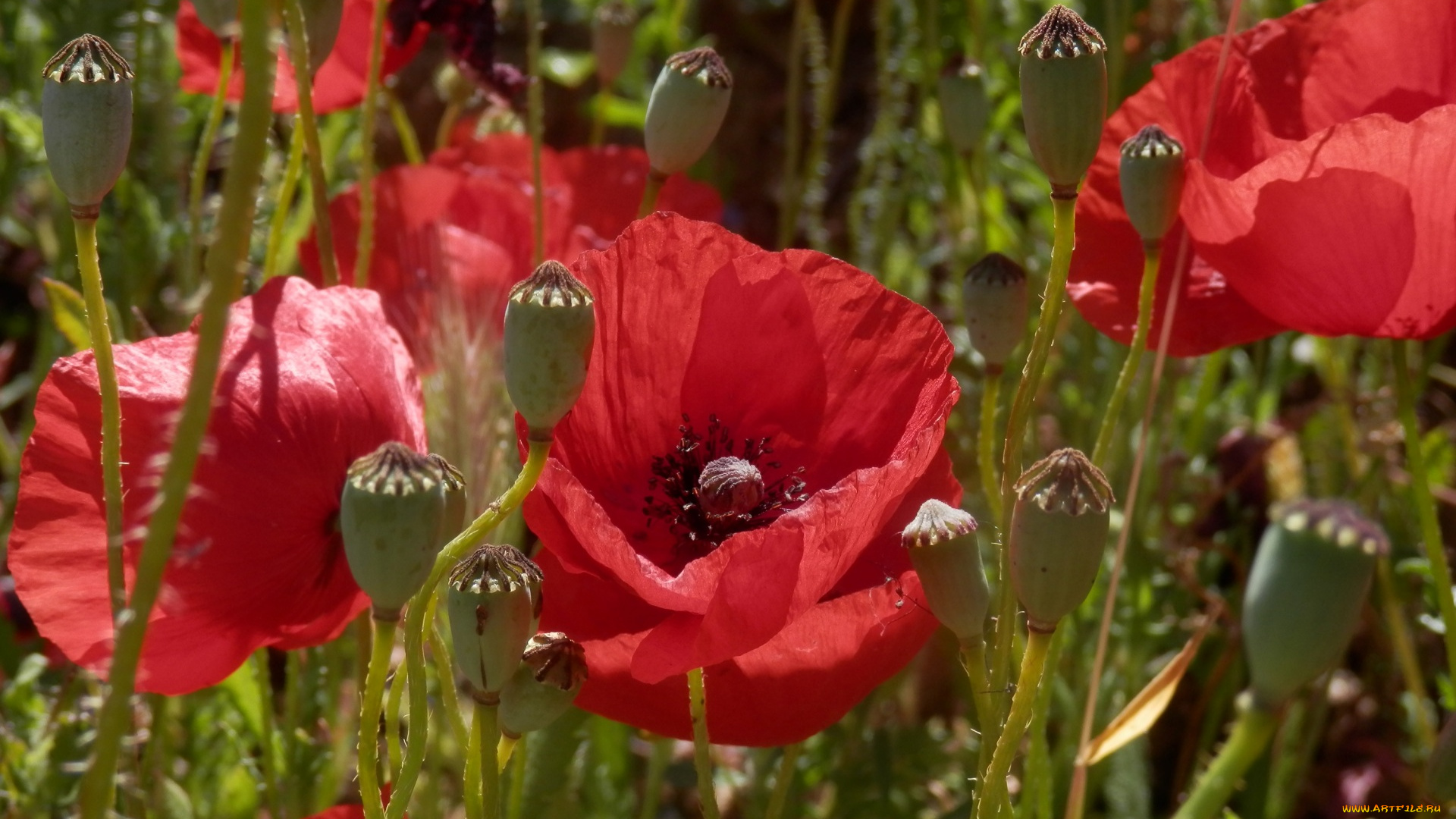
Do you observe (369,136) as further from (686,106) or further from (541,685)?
(541,685)

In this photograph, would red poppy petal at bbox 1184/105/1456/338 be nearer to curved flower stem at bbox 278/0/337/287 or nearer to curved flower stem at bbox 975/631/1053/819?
curved flower stem at bbox 975/631/1053/819

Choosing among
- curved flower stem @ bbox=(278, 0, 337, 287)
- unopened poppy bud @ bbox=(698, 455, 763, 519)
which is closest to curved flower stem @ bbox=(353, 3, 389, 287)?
curved flower stem @ bbox=(278, 0, 337, 287)

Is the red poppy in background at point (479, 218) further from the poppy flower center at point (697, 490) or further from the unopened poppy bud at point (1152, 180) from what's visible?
the unopened poppy bud at point (1152, 180)

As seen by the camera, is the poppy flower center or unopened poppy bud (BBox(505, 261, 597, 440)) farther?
the poppy flower center

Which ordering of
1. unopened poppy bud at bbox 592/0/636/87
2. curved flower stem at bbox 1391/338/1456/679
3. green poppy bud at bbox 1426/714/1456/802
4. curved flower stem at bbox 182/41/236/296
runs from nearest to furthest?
green poppy bud at bbox 1426/714/1456/802 < curved flower stem at bbox 1391/338/1456/679 < curved flower stem at bbox 182/41/236/296 < unopened poppy bud at bbox 592/0/636/87

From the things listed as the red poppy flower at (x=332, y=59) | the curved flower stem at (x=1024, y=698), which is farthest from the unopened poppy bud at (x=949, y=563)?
the red poppy flower at (x=332, y=59)

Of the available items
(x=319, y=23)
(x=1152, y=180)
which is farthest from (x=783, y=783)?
(x=319, y=23)
